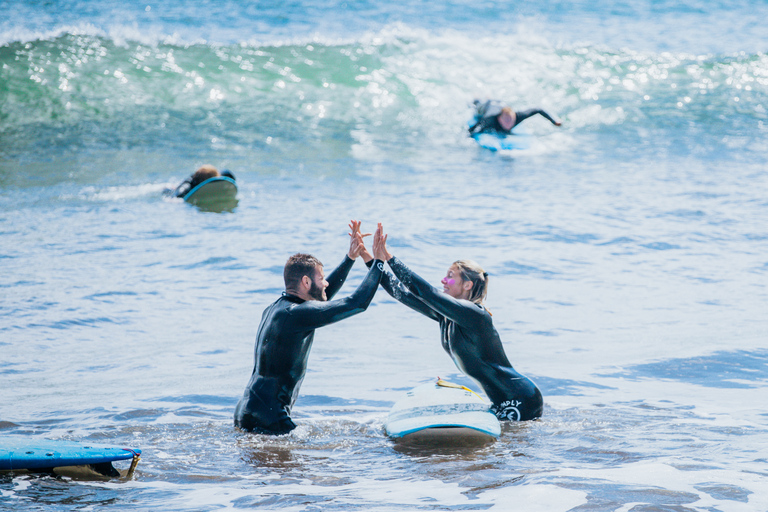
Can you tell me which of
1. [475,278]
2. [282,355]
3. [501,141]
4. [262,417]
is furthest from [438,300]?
[501,141]

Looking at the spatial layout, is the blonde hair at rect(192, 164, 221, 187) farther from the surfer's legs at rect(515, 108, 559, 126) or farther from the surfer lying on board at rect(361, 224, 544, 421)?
the surfer lying on board at rect(361, 224, 544, 421)

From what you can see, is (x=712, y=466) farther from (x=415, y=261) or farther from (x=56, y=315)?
(x=56, y=315)

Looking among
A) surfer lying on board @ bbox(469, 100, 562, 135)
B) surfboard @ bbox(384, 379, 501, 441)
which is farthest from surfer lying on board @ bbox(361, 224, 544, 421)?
surfer lying on board @ bbox(469, 100, 562, 135)

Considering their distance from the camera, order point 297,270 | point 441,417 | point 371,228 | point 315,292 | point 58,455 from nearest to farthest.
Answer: point 58,455
point 441,417
point 297,270
point 315,292
point 371,228

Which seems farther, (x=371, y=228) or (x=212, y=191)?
(x=212, y=191)

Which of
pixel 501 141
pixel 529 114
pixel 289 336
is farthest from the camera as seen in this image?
pixel 501 141

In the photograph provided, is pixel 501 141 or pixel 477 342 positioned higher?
pixel 501 141

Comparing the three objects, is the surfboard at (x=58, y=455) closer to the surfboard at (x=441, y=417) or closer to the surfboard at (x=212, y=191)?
the surfboard at (x=441, y=417)

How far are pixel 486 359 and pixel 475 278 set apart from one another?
0.60m

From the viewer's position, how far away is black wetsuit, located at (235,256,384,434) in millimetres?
5441

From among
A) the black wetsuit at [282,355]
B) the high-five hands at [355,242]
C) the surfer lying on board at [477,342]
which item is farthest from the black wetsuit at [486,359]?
the black wetsuit at [282,355]

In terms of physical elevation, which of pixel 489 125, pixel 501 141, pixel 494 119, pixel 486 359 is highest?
pixel 494 119

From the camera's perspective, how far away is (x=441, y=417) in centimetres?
538

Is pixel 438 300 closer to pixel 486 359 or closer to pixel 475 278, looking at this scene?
pixel 475 278
